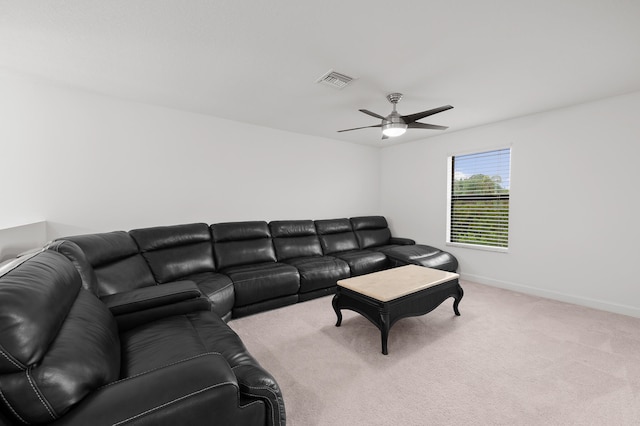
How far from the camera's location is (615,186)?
3.13 m

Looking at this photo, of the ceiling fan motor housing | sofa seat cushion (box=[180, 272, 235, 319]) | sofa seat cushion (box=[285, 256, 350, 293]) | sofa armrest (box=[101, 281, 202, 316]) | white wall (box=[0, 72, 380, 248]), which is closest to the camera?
sofa armrest (box=[101, 281, 202, 316])

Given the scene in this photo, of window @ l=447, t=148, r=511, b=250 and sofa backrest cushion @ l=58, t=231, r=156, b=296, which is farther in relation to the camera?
window @ l=447, t=148, r=511, b=250

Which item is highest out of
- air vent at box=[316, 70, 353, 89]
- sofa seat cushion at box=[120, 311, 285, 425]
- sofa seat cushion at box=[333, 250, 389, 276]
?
air vent at box=[316, 70, 353, 89]

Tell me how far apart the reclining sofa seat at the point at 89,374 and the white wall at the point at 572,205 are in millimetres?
3992

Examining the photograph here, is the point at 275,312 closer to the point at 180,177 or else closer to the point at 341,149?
the point at 180,177

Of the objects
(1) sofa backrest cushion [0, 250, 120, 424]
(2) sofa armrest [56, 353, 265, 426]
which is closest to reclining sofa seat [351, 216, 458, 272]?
(2) sofa armrest [56, 353, 265, 426]

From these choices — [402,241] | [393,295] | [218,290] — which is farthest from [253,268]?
[402,241]

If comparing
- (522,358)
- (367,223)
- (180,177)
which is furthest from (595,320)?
(180,177)

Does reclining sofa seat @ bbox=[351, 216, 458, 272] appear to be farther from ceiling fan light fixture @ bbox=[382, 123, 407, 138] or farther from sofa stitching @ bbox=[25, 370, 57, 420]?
sofa stitching @ bbox=[25, 370, 57, 420]

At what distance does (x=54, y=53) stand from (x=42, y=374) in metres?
2.59

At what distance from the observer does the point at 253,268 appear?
11.1 ft

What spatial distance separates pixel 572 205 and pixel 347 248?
3020 millimetres

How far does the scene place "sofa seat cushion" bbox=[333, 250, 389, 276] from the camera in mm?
3891

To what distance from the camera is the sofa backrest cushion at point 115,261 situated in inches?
90.4
